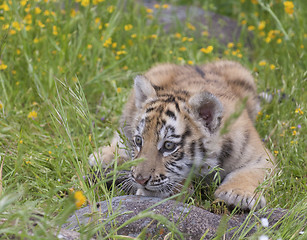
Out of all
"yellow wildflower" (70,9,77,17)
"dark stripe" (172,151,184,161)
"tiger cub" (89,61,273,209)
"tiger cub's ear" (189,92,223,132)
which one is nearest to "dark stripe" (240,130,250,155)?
"tiger cub" (89,61,273,209)

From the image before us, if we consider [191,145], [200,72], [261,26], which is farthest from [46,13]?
[261,26]

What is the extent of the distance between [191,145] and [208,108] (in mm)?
307

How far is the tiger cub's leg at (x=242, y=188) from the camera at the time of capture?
369cm

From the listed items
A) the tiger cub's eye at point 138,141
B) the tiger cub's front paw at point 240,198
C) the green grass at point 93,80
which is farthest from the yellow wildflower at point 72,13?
the tiger cub's front paw at point 240,198

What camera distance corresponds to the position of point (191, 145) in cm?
390

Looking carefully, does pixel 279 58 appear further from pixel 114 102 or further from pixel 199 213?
pixel 199 213

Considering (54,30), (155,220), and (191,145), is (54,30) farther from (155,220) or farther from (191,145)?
(155,220)

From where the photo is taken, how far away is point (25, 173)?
13.4 ft

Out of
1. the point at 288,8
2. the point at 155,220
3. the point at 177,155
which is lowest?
the point at 155,220

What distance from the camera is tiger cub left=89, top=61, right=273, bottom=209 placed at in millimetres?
3734

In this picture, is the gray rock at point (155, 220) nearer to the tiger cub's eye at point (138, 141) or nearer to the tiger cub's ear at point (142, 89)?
the tiger cub's eye at point (138, 141)

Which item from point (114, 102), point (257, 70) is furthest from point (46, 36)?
point (257, 70)

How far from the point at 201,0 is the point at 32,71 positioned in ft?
15.1

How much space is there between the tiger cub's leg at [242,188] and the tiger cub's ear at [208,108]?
0.42 meters
